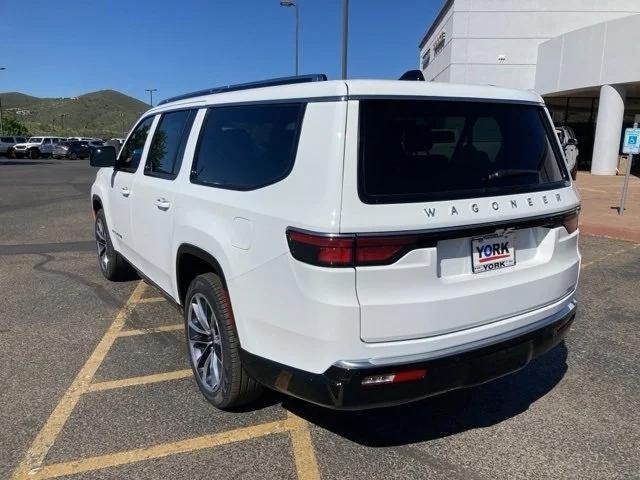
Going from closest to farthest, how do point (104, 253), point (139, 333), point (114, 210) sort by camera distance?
point (139, 333)
point (114, 210)
point (104, 253)

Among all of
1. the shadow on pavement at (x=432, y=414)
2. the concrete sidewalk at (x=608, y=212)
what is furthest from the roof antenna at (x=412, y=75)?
the concrete sidewalk at (x=608, y=212)

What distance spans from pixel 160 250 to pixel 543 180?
254 centimetres

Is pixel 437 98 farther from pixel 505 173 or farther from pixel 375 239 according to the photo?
pixel 375 239

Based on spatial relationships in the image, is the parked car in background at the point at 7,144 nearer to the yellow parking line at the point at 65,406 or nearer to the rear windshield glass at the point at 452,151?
the yellow parking line at the point at 65,406

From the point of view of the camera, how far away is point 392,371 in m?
2.35

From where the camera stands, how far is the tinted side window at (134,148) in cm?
455

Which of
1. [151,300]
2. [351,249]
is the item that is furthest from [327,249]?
[151,300]

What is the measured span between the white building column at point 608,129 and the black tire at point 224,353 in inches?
928

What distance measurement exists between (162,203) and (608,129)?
2341cm

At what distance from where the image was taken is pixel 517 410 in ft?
10.8

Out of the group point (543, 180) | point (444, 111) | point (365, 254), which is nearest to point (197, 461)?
point (365, 254)

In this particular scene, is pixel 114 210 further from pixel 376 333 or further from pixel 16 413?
pixel 376 333

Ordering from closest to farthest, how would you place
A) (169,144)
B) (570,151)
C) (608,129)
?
1. (169,144)
2. (570,151)
3. (608,129)

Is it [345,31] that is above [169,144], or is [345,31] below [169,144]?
above
